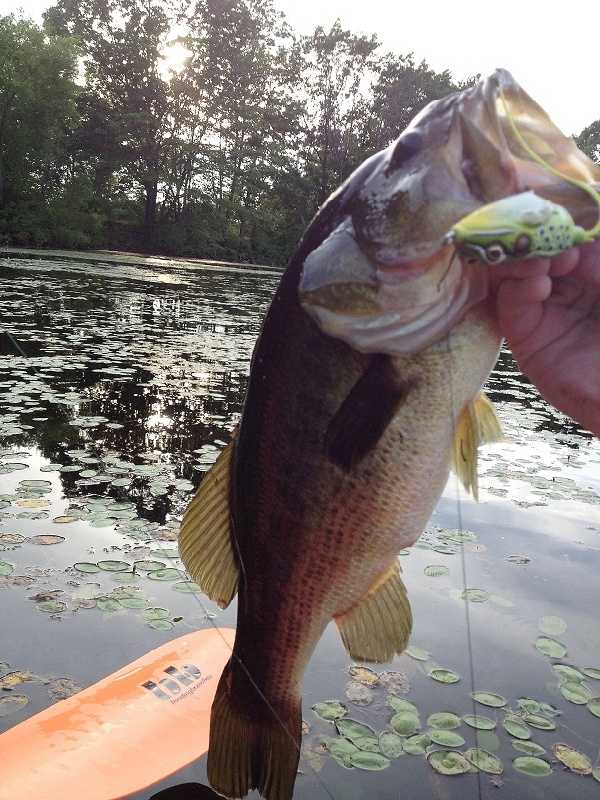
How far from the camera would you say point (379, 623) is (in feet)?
6.24

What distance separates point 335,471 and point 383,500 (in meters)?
0.14

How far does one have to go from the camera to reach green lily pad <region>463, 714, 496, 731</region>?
2.83m

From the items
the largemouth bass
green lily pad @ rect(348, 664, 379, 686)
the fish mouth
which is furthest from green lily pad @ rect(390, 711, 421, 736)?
the fish mouth

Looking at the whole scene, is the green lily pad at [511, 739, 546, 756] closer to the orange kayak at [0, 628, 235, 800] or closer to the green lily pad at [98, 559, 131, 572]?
the orange kayak at [0, 628, 235, 800]

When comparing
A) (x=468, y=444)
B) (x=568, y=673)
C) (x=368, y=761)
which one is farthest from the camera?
(x=568, y=673)

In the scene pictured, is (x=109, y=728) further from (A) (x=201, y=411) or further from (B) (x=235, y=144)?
(B) (x=235, y=144)

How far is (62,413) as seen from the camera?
6.44 meters

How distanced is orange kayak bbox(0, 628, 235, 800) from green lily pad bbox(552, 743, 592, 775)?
1.40 metres

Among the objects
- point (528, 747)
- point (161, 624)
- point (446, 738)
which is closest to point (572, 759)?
point (528, 747)

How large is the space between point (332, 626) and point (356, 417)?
89.0 inches

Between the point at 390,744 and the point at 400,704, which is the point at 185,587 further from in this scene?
the point at 390,744

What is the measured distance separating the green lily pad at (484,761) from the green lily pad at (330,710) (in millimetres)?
521

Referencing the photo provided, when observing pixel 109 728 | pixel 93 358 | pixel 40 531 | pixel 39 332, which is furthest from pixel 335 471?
pixel 39 332

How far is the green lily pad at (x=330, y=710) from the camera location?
2.85 m
